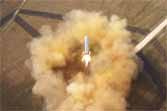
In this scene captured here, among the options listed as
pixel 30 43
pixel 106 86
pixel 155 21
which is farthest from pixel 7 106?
pixel 155 21

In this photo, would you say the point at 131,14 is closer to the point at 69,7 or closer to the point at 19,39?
the point at 69,7

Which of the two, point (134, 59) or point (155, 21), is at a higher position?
point (155, 21)

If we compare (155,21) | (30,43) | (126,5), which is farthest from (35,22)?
(155,21)

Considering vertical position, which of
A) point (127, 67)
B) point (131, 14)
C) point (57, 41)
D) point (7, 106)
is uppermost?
point (131, 14)

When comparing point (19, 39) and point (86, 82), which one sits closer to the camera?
point (86, 82)

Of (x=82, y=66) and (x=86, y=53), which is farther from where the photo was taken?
(x=82, y=66)

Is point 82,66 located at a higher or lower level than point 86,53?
lower

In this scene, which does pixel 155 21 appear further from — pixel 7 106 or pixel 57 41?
pixel 7 106
